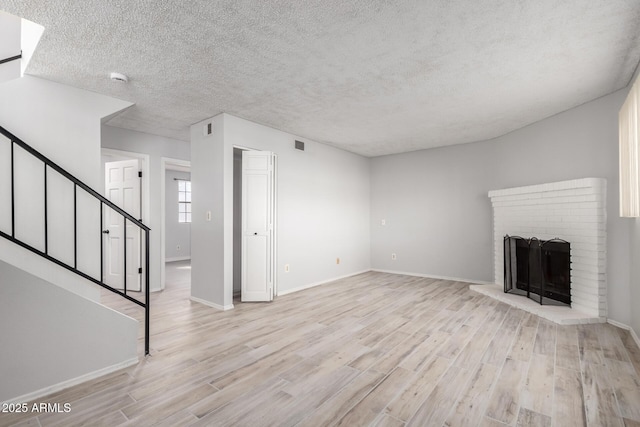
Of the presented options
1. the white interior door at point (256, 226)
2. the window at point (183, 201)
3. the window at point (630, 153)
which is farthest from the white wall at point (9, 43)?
the window at point (183, 201)

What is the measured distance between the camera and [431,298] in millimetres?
4453

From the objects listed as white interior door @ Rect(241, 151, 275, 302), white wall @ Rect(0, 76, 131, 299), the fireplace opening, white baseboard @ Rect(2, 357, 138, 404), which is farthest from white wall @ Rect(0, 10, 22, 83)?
the fireplace opening

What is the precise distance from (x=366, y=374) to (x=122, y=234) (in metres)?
4.44

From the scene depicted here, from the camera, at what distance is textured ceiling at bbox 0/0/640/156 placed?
6.56ft

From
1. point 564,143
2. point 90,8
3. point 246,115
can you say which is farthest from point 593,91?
point 90,8

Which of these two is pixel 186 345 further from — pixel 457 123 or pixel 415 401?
pixel 457 123

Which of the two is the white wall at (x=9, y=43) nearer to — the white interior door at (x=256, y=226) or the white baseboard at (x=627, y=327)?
the white interior door at (x=256, y=226)

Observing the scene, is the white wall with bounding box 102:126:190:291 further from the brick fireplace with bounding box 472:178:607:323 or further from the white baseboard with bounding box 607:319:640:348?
the white baseboard with bounding box 607:319:640:348

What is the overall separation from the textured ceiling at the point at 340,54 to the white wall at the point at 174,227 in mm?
5063

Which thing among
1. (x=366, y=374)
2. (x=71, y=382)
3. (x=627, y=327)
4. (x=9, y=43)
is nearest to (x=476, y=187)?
(x=627, y=327)

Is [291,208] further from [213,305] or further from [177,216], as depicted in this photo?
[177,216]

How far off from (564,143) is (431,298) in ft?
9.05

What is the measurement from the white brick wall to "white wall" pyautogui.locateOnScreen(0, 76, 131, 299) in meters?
5.50

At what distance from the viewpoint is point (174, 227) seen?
8.87m
